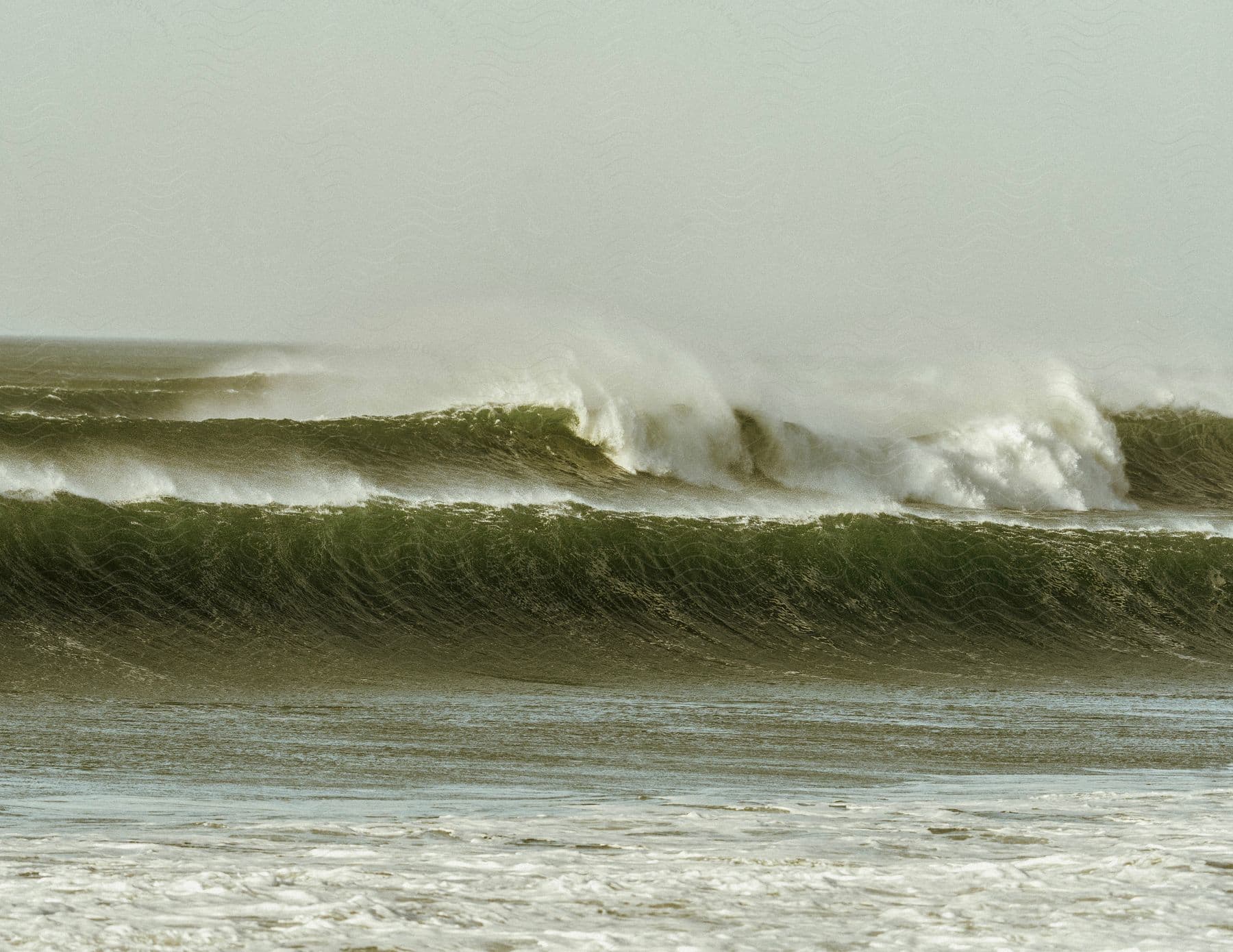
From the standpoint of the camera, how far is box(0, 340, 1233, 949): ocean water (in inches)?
143

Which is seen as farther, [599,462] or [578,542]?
[599,462]

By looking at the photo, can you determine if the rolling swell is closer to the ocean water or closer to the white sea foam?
the ocean water

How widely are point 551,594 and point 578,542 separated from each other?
0.99 meters

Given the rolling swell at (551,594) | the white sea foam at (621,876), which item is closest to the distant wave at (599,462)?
the rolling swell at (551,594)

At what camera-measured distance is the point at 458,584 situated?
400 inches

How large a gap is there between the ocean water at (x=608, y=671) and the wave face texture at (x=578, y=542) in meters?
0.04

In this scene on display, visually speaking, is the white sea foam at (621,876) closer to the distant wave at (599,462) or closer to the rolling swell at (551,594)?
the rolling swell at (551,594)

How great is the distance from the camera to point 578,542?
440 inches

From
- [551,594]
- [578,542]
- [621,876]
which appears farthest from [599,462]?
[621,876]

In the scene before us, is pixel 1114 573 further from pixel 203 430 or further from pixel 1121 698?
pixel 203 430

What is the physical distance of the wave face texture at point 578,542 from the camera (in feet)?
30.0

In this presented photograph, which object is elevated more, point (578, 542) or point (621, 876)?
point (578, 542)

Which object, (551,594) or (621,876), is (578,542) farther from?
(621,876)

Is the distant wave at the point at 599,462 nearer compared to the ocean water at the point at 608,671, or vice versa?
the ocean water at the point at 608,671
